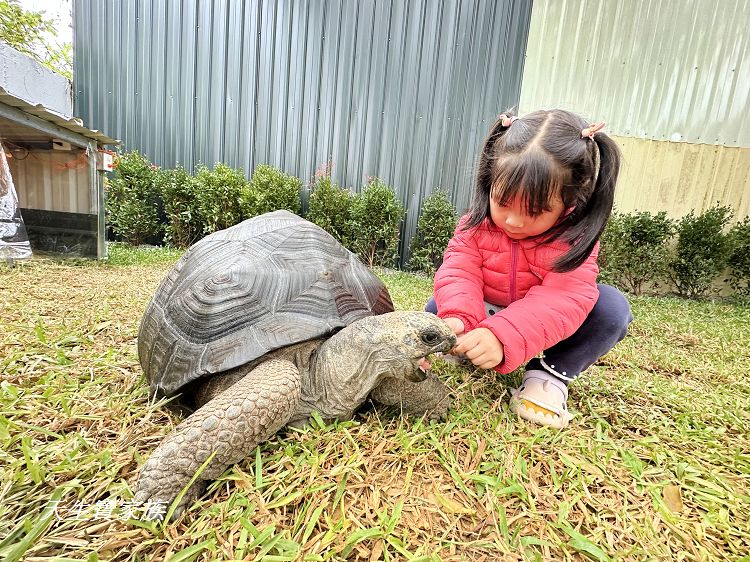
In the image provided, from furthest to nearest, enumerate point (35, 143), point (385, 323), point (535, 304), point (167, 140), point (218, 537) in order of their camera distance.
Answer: point (167, 140) < point (35, 143) < point (535, 304) < point (385, 323) < point (218, 537)

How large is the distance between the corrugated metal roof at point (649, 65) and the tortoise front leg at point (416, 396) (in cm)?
679

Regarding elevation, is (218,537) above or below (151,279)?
above

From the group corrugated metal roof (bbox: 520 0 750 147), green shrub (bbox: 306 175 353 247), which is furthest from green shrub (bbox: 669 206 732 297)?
green shrub (bbox: 306 175 353 247)

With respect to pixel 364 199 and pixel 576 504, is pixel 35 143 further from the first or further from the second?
pixel 576 504

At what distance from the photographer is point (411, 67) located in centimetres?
687

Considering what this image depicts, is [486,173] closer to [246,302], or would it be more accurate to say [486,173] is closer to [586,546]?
[246,302]

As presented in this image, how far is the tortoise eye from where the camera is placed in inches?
50.7

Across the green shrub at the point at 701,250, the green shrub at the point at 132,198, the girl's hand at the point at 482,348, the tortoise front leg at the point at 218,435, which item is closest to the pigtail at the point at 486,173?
the girl's hand at the point at 482,348

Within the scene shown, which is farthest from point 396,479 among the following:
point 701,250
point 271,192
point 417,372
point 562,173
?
point 701,250

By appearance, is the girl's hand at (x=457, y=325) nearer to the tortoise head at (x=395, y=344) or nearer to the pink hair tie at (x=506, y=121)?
the tortoise head at (x=395, y=344)

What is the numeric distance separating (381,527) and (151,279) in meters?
4.14

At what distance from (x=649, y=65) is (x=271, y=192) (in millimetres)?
6950

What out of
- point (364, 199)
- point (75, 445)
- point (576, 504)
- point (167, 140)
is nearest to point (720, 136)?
point (364, 199)

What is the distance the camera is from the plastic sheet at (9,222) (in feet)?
13.9
